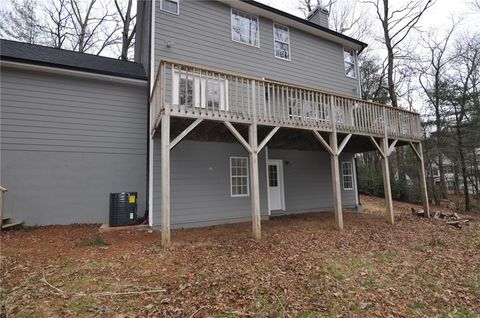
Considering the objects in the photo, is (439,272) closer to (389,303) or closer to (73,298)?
(389,303)

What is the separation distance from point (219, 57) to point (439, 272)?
8180 mm

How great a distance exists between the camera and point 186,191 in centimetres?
750

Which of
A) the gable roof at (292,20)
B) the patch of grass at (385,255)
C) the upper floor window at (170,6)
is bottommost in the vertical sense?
the patch of grass at (385,255)

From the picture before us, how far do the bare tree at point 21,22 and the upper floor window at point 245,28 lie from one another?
12.7 metres

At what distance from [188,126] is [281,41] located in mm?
6335

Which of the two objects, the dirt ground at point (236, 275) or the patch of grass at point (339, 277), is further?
the patch of grass at point (339, 277)

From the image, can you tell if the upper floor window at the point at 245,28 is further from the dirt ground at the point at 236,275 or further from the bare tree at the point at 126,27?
the bare tree at the point at 126,27

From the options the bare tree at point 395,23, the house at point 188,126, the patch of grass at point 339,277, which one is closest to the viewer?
the patch of grass at point 339,277

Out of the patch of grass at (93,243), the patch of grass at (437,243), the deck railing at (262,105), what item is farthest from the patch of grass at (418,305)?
the patch of grass at (93,243)

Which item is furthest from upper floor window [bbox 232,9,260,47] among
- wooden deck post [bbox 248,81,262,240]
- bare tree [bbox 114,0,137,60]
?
bare tree [bbox 114,0,137,60]

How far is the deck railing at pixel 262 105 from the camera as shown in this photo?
5.54m

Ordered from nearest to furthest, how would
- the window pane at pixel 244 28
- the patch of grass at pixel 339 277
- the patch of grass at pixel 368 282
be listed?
the patch of grass at pixel 368 282 → the patch of grass at pixel 339 277 → the window pane at pixel 244 28

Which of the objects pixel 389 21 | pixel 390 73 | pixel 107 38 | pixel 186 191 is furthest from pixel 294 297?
pixel 107 38

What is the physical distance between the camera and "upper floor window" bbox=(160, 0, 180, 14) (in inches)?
308
